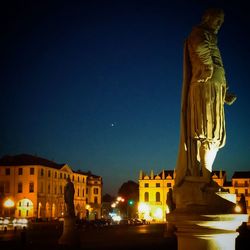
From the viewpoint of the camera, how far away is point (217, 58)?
237 inches

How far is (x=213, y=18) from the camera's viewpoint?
6117 millimetres

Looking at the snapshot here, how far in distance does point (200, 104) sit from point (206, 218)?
1473 mm

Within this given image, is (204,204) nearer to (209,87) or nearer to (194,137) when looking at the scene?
(194,137)

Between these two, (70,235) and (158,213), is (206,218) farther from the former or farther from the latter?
(158,213)

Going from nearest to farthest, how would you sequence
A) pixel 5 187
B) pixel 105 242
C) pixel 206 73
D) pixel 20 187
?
1. pixel 206 73
2. pixel 105 242
3. pixel 20 187
4. pixel 5 187

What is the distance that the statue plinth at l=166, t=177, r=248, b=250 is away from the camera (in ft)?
16.9

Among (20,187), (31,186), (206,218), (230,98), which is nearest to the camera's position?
(206,218)

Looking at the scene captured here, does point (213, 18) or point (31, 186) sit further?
point (31, 186)

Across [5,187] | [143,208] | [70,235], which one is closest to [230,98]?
[70,235]

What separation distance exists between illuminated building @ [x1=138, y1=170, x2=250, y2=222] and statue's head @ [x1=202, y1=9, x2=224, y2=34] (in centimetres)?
11331

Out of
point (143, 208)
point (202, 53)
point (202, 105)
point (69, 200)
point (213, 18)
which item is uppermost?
point (213, 18)

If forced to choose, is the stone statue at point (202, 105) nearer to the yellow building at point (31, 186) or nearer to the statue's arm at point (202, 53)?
the statue's arm at point (202, 53)

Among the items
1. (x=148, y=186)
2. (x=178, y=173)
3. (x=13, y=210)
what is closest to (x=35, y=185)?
(x=13, y=210)

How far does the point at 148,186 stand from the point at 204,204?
4733 inches
